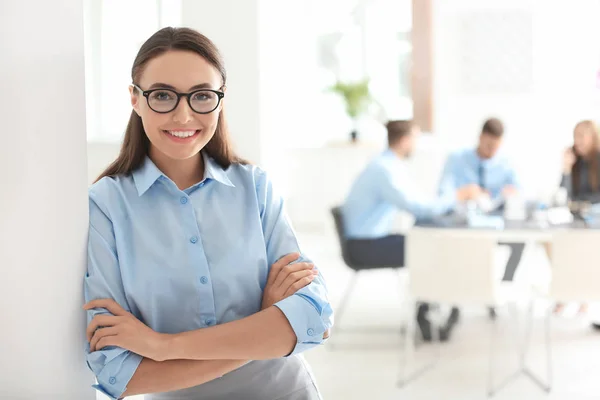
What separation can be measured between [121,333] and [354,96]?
7475 millimetres

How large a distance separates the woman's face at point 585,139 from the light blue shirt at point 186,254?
14.3ft

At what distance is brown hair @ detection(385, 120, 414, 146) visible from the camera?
5.05 metres

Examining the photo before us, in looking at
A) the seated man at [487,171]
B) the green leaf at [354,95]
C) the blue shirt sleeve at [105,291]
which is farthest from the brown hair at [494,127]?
the blue shirt sleeve at [105,291]

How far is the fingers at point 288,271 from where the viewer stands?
1.56 meters

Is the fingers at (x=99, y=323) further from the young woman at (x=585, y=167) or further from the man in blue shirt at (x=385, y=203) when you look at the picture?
the young woman at (x=585, y=167)

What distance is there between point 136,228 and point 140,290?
0.13 m

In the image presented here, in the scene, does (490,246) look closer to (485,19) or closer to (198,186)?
(198,186)

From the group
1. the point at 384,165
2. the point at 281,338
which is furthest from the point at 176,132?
the point at 384,165

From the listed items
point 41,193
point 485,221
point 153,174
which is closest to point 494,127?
point 485,221

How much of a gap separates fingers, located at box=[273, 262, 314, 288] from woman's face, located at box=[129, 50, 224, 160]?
32 cm

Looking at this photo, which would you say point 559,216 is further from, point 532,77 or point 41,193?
point 532,77

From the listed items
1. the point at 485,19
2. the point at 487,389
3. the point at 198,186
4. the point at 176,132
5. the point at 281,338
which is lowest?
the point at 487,389

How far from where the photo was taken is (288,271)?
5.14ft

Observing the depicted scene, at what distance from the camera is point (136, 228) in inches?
59.3
